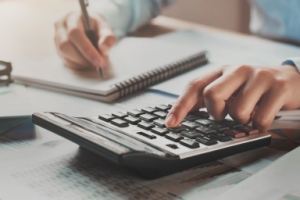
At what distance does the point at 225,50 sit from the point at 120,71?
27 cm

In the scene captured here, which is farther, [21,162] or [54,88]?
[54,88]

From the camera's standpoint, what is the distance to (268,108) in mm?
525

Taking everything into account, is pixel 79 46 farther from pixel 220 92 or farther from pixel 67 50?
pixel 220 92

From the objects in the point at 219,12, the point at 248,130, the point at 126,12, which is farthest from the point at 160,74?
the point at 219,12

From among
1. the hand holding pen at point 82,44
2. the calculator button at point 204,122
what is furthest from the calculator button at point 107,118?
the hand holding pen at point 82,44

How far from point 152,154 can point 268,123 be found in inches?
7.0

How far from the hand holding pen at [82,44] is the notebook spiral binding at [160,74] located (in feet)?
0.27

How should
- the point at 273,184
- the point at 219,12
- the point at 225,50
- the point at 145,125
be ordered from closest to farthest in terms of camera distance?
the point at 273,184 < the point at 145,125 < the point at 225,50 < the point at 219,12

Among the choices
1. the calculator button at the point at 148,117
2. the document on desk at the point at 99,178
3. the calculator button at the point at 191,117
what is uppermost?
the calculator button at the point at 148,117

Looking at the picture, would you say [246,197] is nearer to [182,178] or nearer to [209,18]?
[182,178]

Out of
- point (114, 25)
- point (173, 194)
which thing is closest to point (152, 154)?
point (173, 194)

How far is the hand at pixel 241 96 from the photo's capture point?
1.70 ft

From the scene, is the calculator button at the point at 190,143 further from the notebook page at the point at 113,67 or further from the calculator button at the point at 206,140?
the notebook page at the point at 113,67

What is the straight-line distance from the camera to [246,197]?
0.38 meters
